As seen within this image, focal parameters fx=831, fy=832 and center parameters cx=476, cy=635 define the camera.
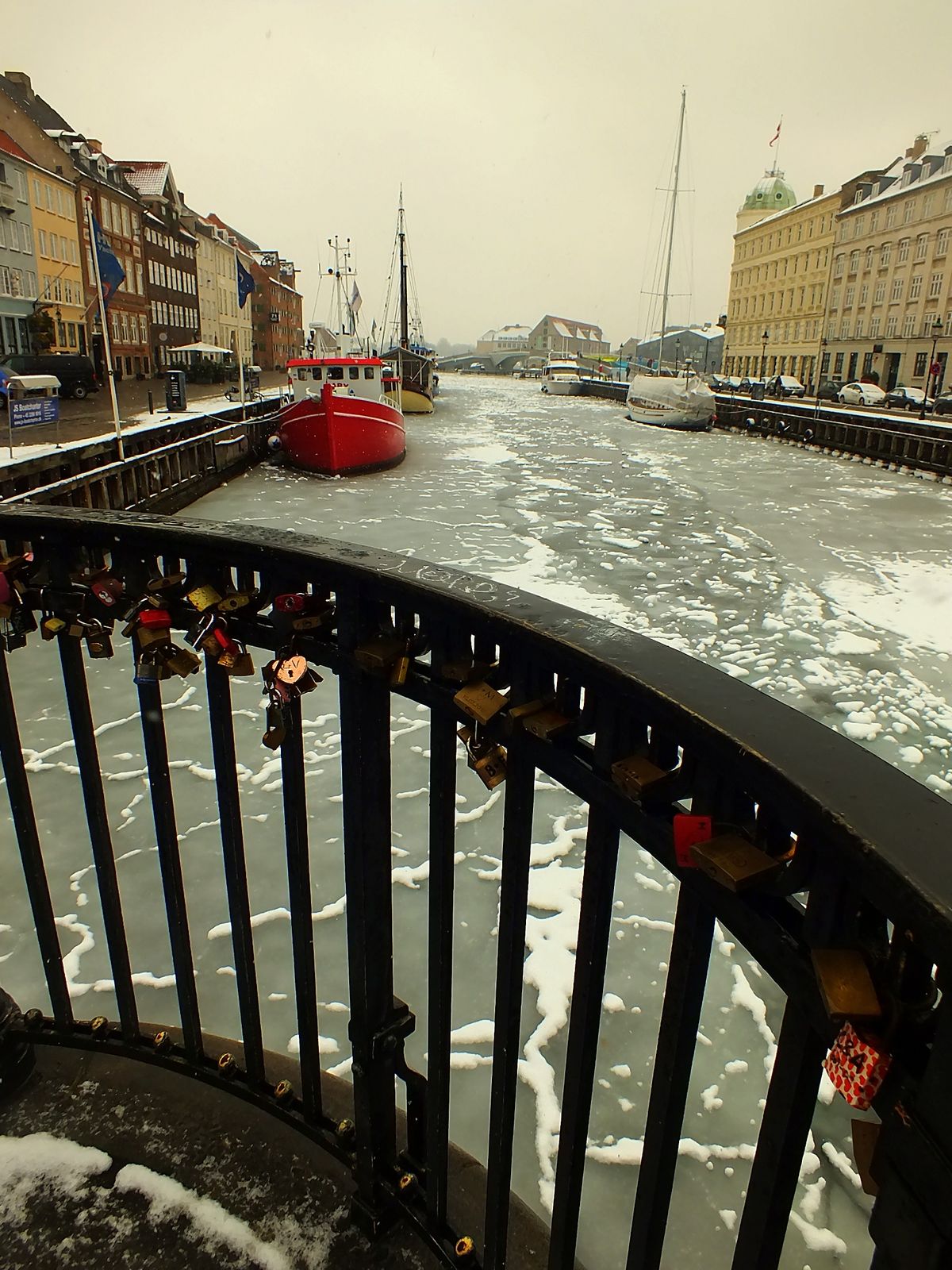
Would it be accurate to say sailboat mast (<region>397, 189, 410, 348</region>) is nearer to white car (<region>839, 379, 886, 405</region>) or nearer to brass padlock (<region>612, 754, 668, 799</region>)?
white car (<region>839, 379, 886, 405</region>)

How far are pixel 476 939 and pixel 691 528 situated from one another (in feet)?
50.9

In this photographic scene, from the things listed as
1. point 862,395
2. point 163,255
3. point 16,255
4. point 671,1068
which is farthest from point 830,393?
point 671,1068

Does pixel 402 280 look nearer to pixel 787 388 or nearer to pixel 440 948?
pixel 787 388

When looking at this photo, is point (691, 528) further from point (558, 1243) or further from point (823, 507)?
point (558, 1243)

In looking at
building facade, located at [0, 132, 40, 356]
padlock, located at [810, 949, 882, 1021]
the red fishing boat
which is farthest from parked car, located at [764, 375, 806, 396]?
padlock, located at [810, 949, 882, 1021]

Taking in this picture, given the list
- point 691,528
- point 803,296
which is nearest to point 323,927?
point 691,528

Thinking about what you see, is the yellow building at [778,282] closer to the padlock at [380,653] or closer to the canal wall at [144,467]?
the canal wall at [144,467]

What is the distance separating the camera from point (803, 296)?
7131cm

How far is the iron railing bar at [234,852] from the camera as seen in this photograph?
1.82 m

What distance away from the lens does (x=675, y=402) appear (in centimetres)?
4834

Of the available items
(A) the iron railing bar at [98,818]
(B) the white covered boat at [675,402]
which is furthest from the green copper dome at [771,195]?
(A) the iron railing bar at [98,818]

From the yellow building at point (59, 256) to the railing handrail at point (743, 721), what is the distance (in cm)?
4733

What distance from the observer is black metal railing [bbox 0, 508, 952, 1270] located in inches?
30.5

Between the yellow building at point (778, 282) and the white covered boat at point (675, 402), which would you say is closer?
the white covered boat at point (675, 402)
